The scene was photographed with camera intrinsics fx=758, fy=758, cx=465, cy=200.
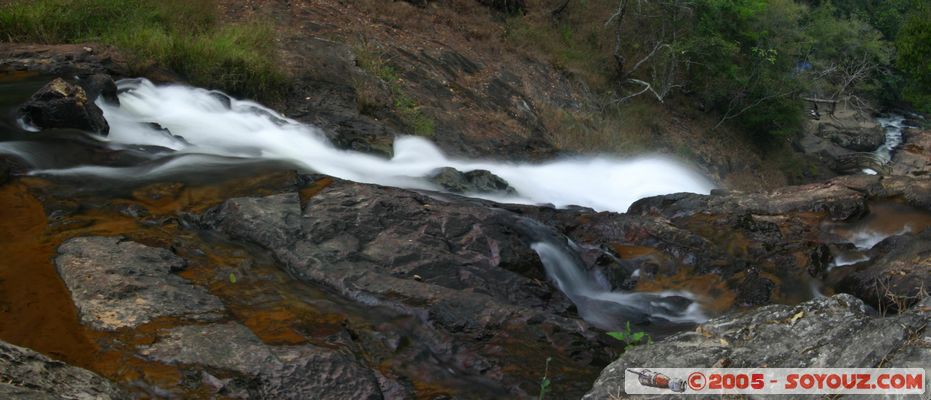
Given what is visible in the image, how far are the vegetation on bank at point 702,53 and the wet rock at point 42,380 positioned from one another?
690 inches

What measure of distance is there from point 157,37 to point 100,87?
2.27 metres

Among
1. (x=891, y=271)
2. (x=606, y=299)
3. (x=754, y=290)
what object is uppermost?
(x=891, y=271)

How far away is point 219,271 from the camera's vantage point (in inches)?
229

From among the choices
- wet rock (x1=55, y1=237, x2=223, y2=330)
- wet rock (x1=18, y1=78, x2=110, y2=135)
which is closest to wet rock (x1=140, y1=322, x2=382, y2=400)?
wet rock (x1=55, y1=237, x2=223, y2=330)

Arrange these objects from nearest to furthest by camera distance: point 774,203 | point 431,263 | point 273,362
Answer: point 273,362
point 431,263
point 774,203

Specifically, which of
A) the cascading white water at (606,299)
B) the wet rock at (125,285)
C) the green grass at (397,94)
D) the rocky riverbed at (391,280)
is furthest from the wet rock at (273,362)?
the green grass at (397,94)

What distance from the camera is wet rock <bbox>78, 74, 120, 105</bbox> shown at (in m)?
9.55

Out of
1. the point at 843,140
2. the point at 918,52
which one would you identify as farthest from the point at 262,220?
the point at 843,140

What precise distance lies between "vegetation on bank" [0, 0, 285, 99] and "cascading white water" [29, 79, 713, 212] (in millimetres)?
574

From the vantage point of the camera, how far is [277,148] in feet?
32.9

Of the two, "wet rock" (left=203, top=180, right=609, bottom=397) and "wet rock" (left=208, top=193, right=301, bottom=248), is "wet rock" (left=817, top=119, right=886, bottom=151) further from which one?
"wet rock" (left=208, top=193, right=301, bottom=248)

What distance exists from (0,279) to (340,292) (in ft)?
7.59

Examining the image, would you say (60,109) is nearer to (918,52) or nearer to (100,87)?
(100,87)

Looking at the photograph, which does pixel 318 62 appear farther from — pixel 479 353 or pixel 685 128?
pixel 685 128
